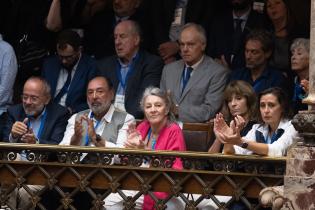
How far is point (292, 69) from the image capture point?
48.2ft

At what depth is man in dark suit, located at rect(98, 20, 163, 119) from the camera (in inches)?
593

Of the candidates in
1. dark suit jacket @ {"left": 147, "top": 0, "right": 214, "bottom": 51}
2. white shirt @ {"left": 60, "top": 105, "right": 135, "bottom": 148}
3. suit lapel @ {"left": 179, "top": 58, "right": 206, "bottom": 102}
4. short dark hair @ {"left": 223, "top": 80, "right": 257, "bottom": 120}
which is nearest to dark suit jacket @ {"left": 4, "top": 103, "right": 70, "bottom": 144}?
white shirt @ {"left": 60, "top": 105, "right": 135, "bottom": 148}

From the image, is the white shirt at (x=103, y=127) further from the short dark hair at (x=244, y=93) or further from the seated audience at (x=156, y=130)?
the short dark hair at (x=244, y=93)

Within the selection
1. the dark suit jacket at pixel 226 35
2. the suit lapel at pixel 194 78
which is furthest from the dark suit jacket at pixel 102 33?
the suit lapel at pixel 194 78

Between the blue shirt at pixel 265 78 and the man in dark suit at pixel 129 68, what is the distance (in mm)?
1045

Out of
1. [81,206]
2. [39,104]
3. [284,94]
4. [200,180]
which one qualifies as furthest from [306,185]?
[39,104]

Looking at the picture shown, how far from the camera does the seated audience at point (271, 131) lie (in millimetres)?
12414

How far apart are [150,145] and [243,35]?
269 centimetres

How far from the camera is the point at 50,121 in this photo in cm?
1445

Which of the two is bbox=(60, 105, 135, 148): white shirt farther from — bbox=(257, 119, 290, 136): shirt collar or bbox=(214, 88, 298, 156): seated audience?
bbox=(257, 119, 290, 136): shirt collar

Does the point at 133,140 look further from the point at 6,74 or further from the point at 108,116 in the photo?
the point at 6,74

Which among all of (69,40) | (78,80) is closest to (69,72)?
(78,80)

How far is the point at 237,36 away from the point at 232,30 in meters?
0.18

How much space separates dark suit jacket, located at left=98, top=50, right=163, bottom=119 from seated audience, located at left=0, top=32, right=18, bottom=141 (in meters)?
1.08
